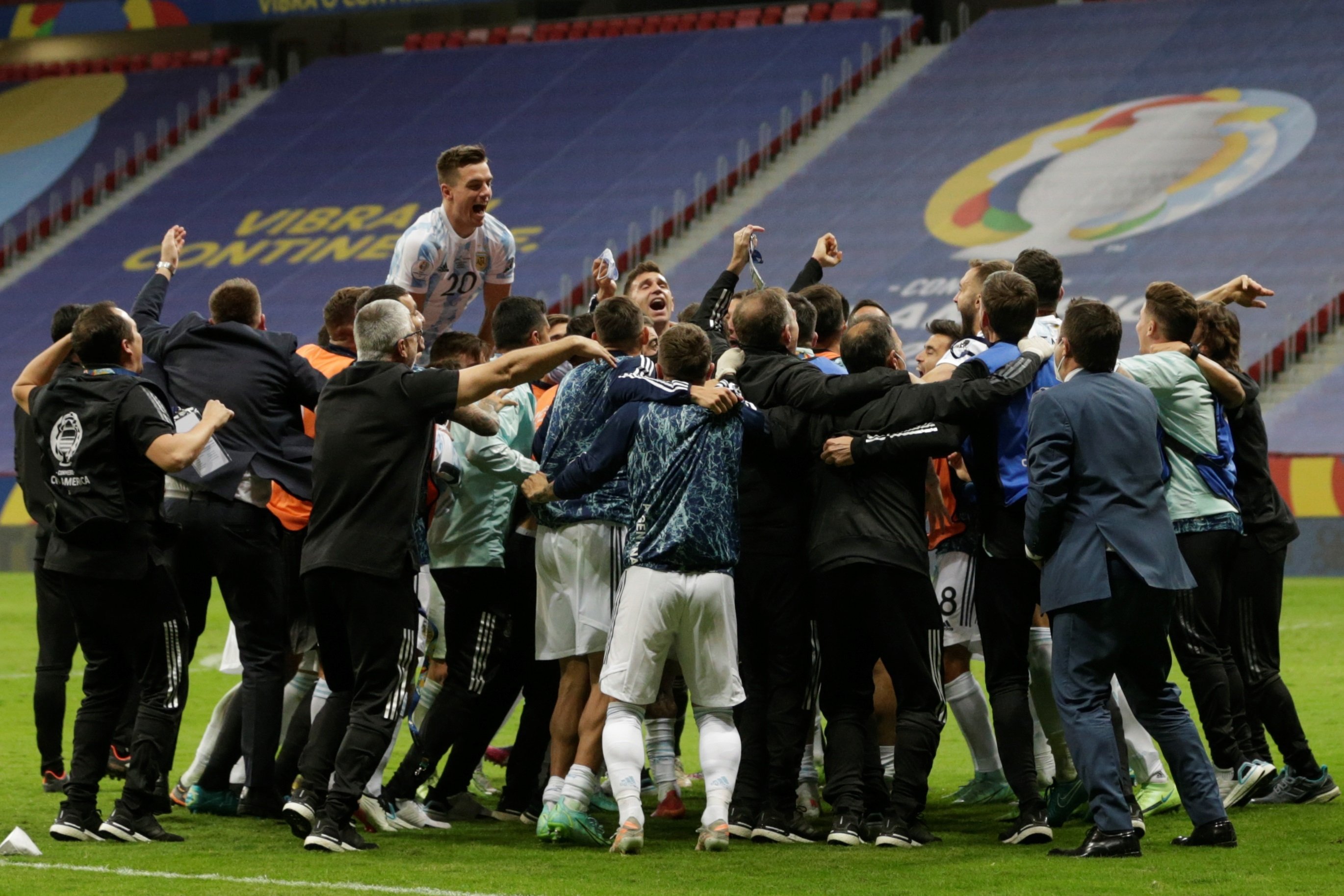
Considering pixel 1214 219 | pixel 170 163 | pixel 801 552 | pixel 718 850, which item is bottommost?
pixel 718 850

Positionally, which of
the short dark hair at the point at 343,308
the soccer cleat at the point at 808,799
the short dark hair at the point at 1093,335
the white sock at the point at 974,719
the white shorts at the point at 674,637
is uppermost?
the short dark hair at the point at 343,308

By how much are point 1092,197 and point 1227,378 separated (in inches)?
765

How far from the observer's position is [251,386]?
7.86 metres

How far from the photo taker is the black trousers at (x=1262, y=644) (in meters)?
7.79

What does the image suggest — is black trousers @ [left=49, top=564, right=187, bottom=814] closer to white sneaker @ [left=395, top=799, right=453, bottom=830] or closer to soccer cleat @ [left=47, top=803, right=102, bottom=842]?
soccer cleat @ [left=47, top=803, right=102, bottom=842]

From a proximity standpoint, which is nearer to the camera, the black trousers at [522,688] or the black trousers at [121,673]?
the black trousers at [121,673]

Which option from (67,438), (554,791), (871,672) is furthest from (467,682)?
(67,438)

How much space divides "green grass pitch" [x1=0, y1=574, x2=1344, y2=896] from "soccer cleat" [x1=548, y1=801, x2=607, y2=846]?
8cm

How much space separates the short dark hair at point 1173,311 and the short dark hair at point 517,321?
277 centimetres

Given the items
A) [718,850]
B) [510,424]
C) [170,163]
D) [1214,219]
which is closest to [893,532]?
[718,850]

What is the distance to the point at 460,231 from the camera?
9.02 m

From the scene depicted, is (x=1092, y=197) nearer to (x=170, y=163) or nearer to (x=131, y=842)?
(x=170, y=163)

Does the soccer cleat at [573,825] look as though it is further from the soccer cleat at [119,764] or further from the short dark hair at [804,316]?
the soccer cleat at [119,764]

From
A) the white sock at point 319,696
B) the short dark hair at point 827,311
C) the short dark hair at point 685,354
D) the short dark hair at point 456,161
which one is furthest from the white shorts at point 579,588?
the short dark hair at point 456,161
